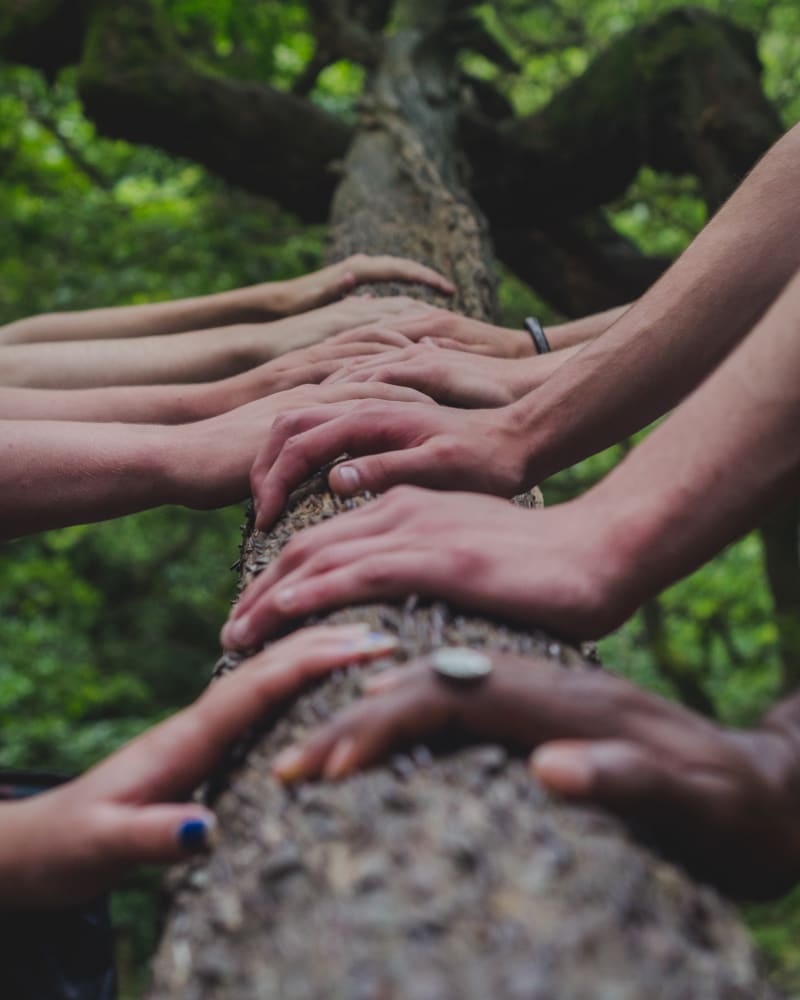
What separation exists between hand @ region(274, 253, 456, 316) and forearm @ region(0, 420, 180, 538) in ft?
4.41

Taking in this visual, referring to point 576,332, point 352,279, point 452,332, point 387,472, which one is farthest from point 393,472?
point 352,279

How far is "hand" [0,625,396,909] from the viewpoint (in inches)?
38.0

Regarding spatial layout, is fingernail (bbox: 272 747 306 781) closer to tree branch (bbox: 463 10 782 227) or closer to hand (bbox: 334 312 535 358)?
hand (bbox: 334 312 535 358)

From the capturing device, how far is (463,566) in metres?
1.17

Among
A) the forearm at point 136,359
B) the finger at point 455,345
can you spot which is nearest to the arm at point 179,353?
the forearm at point 136,359

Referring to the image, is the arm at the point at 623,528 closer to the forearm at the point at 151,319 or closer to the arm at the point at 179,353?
the arm at the point at 179,353

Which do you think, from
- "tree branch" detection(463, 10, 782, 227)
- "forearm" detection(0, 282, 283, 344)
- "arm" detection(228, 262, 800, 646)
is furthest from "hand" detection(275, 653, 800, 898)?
"tree branch" detection(463, 10, 782, 227)

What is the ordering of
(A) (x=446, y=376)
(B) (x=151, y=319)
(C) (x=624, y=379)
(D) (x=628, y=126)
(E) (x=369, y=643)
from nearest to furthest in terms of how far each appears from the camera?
(E) (x=369, y=643) → (C) (x=624, y=379) → (A) (x=446, y=376) → (B) (x=151, y=319) → (D) (x=628, y=126)

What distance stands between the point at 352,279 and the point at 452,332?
0.64 meters

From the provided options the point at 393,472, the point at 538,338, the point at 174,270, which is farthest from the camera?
the point at 174,270

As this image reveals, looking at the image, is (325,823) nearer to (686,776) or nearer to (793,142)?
(686,776)

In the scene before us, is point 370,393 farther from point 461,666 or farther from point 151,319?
point 151,319

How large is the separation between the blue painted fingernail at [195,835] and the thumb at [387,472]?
30.2 inches

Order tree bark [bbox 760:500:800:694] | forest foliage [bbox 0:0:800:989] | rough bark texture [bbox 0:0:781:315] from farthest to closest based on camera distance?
forest foliage [bbox 0:0:800:989]
tree bark [bbox 760:500:800:694]
rough bark texture [bbox 0:0:781:315]
